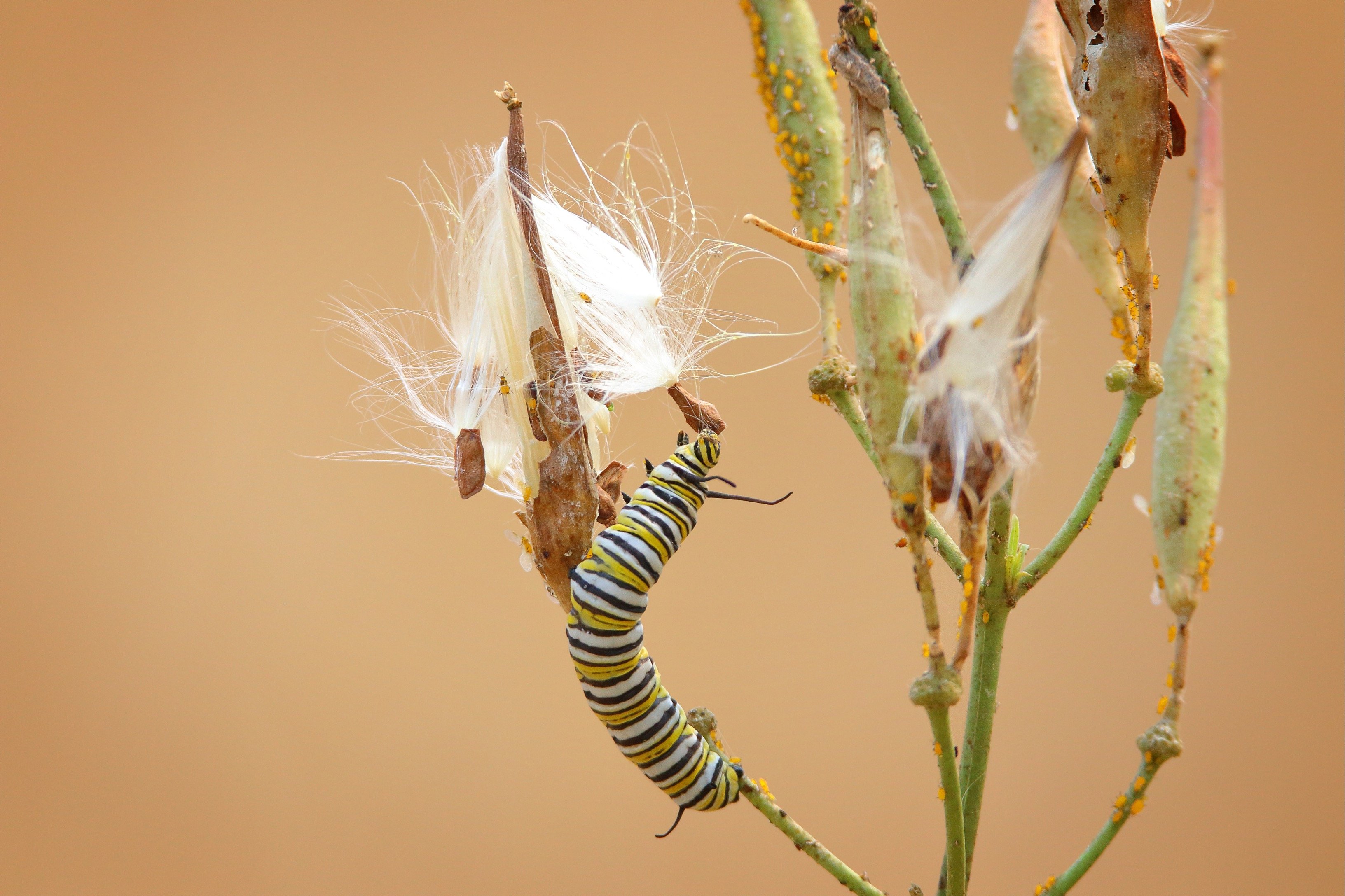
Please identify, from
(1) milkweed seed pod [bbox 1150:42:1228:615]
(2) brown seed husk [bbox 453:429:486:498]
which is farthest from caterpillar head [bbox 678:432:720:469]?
(1) milkweed seed pod [bbox 1150:42:1228:615]

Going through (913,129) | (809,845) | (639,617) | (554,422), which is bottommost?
(809,845)

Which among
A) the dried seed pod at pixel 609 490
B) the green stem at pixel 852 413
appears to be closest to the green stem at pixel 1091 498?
the green stem at pixel 852 413

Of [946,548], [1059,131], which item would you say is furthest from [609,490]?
[1059,131]

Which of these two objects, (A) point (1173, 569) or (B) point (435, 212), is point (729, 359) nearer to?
(B) point (435, 212)

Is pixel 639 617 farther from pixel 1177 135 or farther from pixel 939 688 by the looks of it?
pixel 1177 135

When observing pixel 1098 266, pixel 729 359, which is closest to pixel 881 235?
pixel 1098 266

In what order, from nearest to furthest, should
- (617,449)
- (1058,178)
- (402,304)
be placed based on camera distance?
(1058,178) < (617,449) < (402,304)

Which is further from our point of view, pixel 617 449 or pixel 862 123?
pixel 617 449
